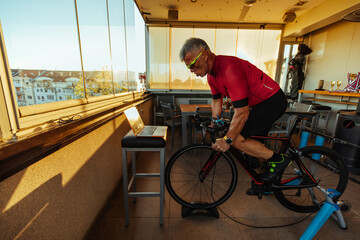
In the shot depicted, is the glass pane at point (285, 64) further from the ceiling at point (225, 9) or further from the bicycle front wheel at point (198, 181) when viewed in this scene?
the bicycle front wheel at point (198, 181)

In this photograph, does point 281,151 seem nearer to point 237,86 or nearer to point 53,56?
point 237,86

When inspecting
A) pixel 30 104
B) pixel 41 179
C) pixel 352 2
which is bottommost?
pixel 41 179

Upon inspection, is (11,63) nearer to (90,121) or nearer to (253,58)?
(90,121)

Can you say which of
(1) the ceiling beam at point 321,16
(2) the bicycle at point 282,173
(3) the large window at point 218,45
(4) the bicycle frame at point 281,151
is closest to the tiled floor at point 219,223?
(2) the bicycle at point 282,173

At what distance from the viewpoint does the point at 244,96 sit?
117cm

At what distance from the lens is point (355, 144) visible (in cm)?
226

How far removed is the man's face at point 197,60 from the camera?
1249mm

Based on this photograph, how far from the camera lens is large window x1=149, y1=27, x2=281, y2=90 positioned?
5297mm

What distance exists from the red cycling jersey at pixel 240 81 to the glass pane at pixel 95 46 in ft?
3.66

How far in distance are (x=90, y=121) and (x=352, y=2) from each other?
5016mm

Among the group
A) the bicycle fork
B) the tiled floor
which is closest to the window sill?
the tiled floor

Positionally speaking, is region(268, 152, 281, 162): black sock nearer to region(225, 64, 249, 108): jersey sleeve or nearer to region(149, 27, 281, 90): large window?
region(225, 64, 249, 108): jersey sleeve

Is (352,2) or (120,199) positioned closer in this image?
(120,199)

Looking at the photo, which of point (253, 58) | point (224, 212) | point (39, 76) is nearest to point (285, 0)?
point (253, 58)
